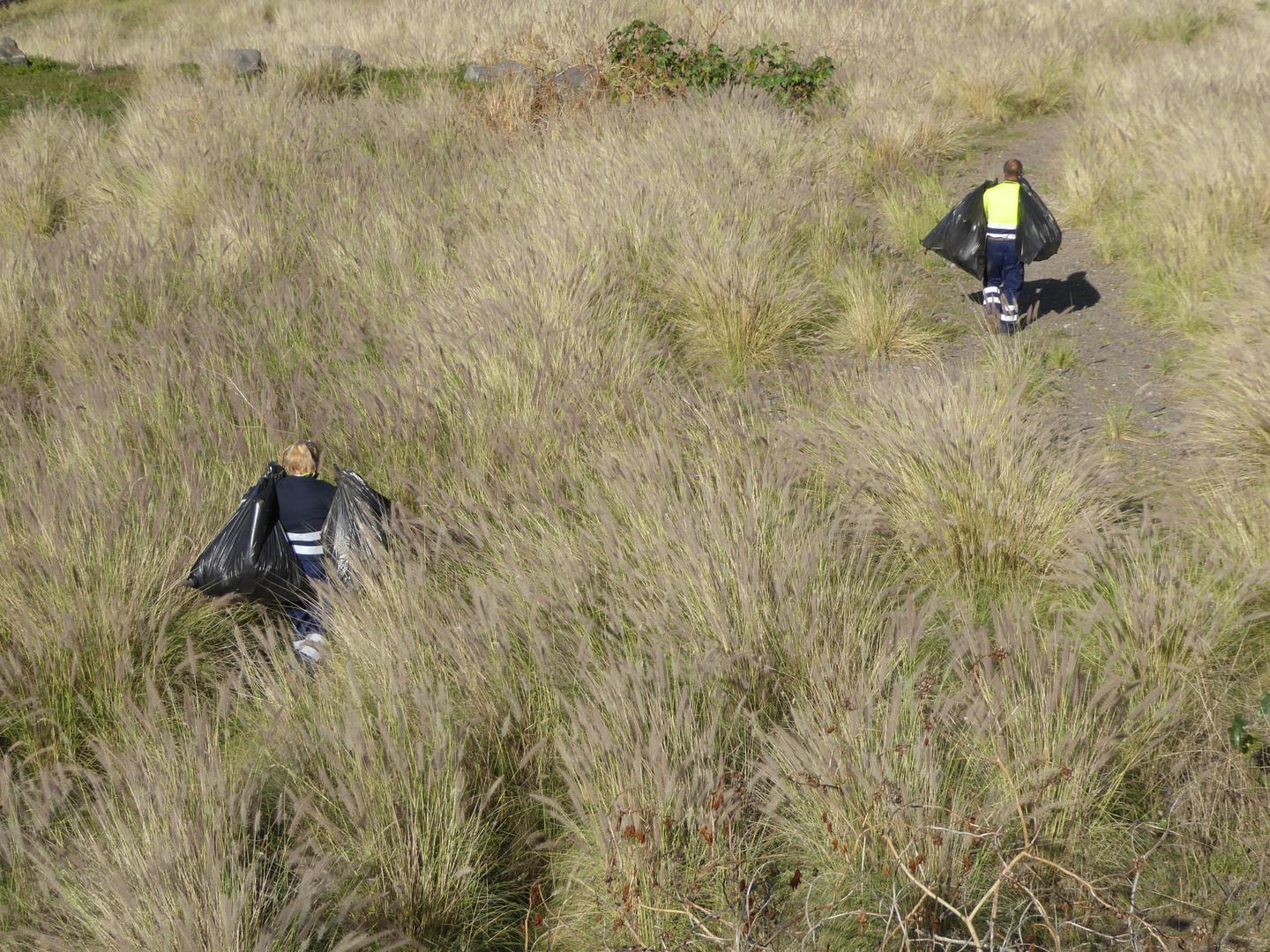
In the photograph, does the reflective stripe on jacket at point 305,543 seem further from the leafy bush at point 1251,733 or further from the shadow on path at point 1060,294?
the shadow on path at point 1060,294

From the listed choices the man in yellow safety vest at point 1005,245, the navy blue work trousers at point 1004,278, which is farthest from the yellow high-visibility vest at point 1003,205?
the navy blue work trousers at point 1004,278

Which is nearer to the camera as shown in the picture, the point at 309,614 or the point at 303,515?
the point at 309,614

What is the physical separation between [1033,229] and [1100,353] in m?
0.98

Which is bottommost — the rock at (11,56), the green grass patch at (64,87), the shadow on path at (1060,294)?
the shadow on path at (1060,294)

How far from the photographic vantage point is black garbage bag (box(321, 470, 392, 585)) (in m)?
3.57

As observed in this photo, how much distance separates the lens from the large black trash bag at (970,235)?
660 centimetres

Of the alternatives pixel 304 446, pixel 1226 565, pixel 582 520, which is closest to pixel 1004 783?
pixel 1226 565

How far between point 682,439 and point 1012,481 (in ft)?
4.47

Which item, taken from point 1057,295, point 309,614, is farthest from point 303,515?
point 1057,295

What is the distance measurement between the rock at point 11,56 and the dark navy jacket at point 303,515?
594 inches

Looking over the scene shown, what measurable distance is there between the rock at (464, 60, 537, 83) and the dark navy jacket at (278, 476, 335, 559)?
322 inches

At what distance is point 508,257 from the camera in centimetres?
605

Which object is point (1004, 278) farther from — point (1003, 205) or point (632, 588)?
point (632, 588)

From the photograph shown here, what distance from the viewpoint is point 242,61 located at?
49.3 ft
